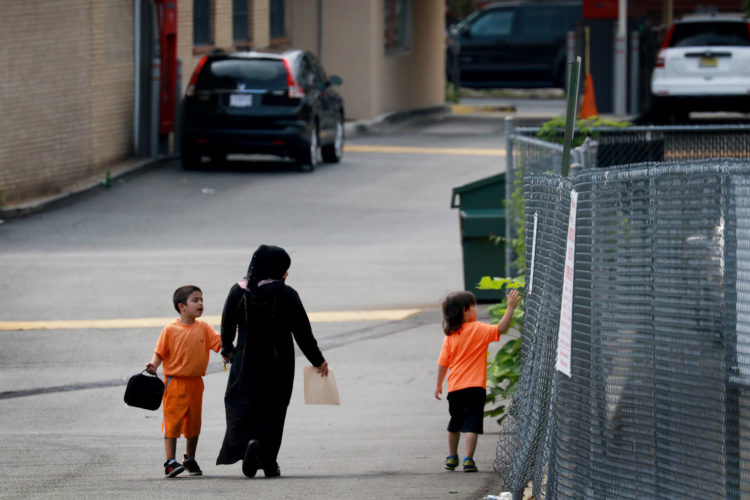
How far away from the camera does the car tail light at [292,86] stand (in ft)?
66.0

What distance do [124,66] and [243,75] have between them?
1.94m

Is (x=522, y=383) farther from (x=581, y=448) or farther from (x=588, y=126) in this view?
(x=588, y=126)

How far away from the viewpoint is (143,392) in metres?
7.15

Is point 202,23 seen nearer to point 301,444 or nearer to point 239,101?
point 239,101

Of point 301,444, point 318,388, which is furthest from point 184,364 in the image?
point 301,444

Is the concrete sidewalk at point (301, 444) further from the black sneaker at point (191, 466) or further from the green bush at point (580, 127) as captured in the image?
the green bush at point (580, 127)

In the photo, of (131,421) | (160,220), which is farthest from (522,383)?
(160,220)

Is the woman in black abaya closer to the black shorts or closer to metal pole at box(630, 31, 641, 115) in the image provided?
the black shorts

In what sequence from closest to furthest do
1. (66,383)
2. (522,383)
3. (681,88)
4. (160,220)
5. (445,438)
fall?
(522,383), (445,438), (66,383), (160,220), (681,88)

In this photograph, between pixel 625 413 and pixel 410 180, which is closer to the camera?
pixel 625 413

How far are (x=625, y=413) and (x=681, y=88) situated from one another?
19.6 m

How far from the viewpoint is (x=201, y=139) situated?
20094 millimetres

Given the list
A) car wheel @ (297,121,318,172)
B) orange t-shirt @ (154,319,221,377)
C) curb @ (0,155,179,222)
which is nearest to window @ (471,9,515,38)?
car wheel @ (297,121,318,172)

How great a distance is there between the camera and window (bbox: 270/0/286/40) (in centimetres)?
2681
